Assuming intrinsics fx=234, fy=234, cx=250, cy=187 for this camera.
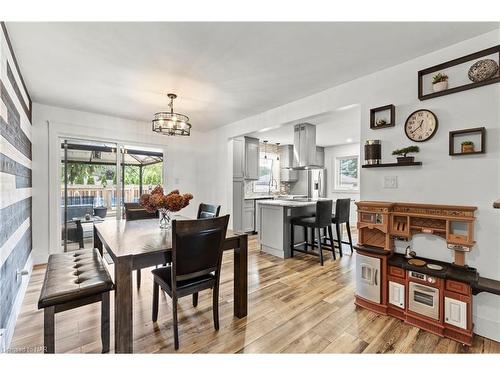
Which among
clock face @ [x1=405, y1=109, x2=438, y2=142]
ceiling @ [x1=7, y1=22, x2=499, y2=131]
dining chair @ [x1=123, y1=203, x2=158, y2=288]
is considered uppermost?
ceiling @ [x1=7, y1=22, x2=499, y2=131]

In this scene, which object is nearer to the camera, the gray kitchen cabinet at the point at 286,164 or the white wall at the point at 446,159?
the white wall at the point at 446,159

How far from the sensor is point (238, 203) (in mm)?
5219

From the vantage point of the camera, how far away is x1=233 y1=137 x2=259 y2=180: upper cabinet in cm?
522

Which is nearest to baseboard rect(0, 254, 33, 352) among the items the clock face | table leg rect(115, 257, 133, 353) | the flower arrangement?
table leg rect(115, 257, 133, 353)

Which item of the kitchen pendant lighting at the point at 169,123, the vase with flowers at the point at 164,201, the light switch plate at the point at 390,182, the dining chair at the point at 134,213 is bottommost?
the dining chair at the point at 134,213

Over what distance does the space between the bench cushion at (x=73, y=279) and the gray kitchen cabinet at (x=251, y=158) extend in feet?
12.3

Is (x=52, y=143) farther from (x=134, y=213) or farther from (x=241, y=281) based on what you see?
(x=241, y=281)

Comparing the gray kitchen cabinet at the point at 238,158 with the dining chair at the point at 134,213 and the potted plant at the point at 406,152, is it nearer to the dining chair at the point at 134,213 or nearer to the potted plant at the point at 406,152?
the dining chair at the point at 134,213

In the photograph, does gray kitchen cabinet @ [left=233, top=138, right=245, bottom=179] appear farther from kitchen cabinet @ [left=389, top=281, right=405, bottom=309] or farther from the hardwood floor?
kitchen cabinet @ [left=389, top=281, right=405, bottom=309]

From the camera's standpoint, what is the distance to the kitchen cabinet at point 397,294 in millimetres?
2084

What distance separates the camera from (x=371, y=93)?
251 cm

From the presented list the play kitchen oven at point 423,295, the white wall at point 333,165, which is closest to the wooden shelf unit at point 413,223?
the play kitchen oven at point 423,295

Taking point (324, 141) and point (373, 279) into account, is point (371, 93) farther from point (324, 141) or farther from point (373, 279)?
point (324, 141)

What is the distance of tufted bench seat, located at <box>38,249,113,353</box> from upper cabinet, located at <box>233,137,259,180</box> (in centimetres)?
358
